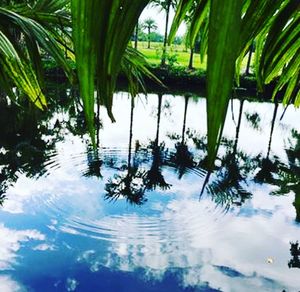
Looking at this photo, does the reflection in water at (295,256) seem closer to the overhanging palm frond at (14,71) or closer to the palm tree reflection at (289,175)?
the palm tree reflection at (289,175)

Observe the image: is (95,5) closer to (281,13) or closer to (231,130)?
(281,13)

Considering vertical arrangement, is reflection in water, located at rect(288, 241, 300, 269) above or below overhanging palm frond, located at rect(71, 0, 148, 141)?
below

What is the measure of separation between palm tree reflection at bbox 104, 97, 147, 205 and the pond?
2 centimetres

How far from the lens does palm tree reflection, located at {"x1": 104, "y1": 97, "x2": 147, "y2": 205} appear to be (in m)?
7.55

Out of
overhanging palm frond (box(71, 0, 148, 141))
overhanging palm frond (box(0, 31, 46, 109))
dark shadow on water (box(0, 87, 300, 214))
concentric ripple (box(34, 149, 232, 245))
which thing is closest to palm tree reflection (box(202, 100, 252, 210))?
dark shadow on water (box(0, 87, 300, 214))

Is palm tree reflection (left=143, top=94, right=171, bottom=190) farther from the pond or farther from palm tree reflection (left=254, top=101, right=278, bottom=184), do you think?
palm tree reflection (left=254, top=101, right=278, bottom=184)

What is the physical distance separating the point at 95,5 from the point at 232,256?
6.18 metres

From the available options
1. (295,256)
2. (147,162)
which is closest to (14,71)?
(295,256)

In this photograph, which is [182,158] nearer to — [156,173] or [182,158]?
[182,158]

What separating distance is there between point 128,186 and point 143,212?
1161 mm

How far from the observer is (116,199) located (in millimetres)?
7461

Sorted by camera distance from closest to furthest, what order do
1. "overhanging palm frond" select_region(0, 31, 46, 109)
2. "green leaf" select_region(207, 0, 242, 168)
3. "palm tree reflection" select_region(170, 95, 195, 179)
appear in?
1. "green leaf" select_region(207, 0, 242, 168)
2. "overhanging palm frond" select_region(0, 31, 46, 109)
3. "palm tree reflection" select_region(170, 95, 195, 179)

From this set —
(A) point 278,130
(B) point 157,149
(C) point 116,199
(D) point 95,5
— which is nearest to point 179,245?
(C) point 116,199

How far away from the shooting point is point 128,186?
Answer: 8.07 m
